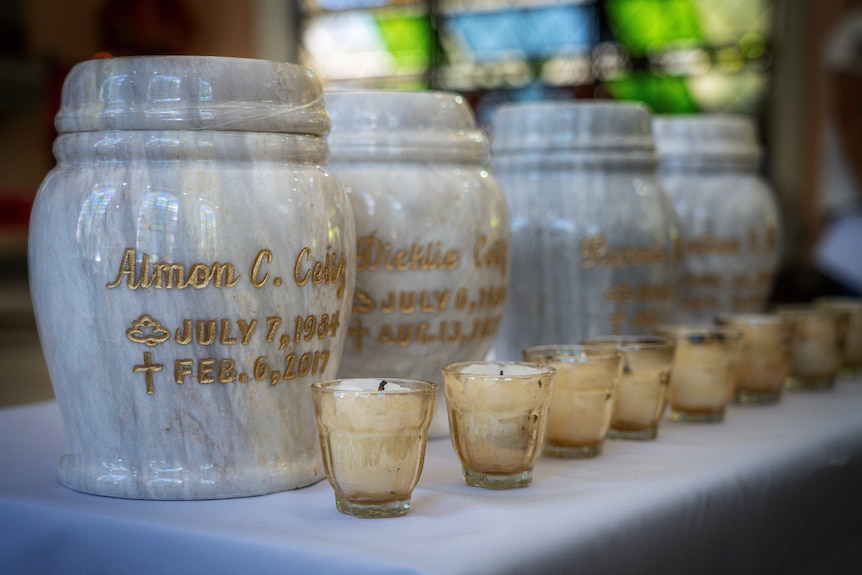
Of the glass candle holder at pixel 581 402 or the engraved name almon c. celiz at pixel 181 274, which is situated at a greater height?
the engraved name almon c. celiz at pixel 181 274

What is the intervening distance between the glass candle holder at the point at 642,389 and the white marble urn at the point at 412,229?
169 mm

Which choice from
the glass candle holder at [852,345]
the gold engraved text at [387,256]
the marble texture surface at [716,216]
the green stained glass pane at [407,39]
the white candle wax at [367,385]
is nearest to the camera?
the white candle wax at [367,385]

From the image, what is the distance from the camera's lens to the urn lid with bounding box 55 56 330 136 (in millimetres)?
827

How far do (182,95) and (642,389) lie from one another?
51cm

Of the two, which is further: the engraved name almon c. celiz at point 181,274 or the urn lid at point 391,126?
the urn lid at point 391,126

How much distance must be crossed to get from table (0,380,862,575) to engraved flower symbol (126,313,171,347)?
13 centimetres

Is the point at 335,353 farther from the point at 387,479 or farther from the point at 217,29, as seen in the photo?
the point at 217,29

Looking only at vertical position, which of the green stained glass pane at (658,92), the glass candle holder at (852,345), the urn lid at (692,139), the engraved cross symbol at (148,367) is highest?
the green stained glass pane at (658,92)

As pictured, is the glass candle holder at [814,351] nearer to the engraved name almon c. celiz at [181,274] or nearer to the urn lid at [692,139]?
the urn lid at [692,139]

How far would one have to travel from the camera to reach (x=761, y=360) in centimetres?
121

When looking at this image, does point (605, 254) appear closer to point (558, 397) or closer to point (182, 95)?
point (558, 397)

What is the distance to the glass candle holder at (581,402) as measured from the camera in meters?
0.94

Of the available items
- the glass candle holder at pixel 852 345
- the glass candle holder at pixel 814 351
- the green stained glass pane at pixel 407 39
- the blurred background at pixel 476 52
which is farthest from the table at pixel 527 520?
the green stained glass pane at pixel 407 39

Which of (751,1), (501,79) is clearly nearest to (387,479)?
(751,1)
